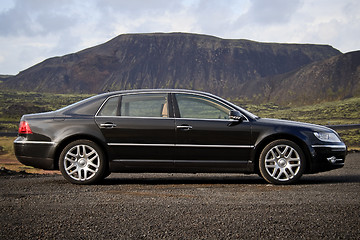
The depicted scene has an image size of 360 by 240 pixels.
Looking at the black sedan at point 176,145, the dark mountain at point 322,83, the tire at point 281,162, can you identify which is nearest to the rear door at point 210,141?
the black sedan at point 176,145

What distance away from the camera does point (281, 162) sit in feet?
22.1

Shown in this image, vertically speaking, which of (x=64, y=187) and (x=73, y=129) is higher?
(x=73, y=129)

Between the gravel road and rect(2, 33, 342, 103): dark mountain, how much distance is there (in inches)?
6387

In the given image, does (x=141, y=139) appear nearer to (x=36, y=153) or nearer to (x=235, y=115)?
(x=235, y=115)

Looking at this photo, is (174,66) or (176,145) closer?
(176,145)

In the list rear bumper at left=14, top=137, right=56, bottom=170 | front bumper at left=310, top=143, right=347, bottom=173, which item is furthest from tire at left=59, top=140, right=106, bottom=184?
front bumper at left=310, top=143, right=347, bottom=173

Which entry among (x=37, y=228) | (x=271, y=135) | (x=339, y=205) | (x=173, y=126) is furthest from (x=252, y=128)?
(x=37, y=228)

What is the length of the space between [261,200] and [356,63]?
129 metres

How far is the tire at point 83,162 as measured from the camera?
6.70 metres

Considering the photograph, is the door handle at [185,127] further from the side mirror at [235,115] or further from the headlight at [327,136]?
the headlight at [327,136]

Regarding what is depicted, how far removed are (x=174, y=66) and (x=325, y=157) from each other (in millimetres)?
179859

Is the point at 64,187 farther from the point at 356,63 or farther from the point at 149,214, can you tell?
the point at 356,63

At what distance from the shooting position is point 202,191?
6066mm

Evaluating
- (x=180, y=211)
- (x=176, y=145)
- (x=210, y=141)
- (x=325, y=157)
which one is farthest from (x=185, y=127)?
(x=325, y=157)
